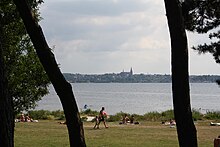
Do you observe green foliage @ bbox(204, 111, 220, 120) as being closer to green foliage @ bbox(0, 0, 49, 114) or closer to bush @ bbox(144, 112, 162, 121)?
bush @ bbox(144, 112, 162, 121)

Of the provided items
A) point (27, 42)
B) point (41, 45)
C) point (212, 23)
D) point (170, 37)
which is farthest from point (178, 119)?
Answer: point (27, 42)

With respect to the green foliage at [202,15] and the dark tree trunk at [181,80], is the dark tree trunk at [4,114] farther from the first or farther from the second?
the green foliage at [202,15]

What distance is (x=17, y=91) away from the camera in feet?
55.4

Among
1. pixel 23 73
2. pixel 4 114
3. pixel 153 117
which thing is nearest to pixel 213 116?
pixel 153 117

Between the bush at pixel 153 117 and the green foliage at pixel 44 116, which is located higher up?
the green foliage at pixel 44 116

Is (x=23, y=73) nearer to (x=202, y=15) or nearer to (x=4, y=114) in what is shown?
(x=202, y=15)

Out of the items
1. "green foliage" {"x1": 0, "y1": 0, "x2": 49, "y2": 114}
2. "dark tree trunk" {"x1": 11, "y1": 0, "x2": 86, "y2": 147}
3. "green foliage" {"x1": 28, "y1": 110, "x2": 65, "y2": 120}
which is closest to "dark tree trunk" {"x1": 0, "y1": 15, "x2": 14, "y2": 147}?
"dark tree trunk" {"x1": 11, "y1": 0, "x2": 86, "y2": 147}

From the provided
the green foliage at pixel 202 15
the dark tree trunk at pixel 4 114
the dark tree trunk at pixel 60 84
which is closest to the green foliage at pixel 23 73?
the green foliage at pixel 202 15

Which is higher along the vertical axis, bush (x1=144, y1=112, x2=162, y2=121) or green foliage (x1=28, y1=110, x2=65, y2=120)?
green foliage (x1=28, y1=110, x2=65, y2=120)

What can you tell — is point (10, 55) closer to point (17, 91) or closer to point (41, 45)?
point (17, 91)

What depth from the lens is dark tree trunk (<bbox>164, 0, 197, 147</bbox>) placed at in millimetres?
7117

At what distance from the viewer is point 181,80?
713 cm

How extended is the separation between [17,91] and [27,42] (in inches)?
80.1

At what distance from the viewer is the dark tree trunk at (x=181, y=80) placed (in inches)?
280
